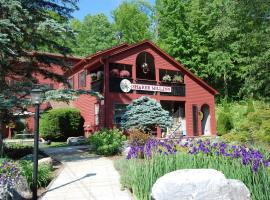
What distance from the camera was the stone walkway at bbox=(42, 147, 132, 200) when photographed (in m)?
8.51

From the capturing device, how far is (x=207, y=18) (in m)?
39.6

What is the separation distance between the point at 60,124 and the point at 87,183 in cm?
1531

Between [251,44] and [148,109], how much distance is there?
38.2 ft

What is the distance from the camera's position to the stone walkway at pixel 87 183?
8508mm

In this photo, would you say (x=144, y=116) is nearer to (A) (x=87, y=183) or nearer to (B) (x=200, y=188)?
(A) (x=87, y=183)

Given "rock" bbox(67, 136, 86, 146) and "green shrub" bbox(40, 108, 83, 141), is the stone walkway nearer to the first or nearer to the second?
"rock" bbox(67, 136, 86, 146)

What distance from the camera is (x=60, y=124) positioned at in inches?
966

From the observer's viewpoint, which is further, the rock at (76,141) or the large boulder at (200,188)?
the rock at (76,141)

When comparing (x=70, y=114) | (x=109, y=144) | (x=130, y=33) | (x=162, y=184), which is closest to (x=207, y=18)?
(x=130, y=33)

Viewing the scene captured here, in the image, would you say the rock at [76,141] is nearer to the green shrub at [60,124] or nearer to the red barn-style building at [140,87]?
the red barn-style building at [140,87]

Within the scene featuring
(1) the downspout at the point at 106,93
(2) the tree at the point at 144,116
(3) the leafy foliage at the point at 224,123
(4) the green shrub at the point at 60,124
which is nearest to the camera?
(2) the tree at the point at 144,116

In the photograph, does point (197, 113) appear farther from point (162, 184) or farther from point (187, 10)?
point (162, 184)

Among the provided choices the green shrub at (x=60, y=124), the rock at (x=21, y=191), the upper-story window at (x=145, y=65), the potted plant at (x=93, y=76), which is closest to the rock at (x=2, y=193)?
the rock at (x=21, y=191)

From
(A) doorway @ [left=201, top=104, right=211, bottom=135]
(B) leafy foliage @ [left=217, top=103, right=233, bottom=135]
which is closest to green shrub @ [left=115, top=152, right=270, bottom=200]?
(A) doorway @ [left=201, top=104, right=211, bottom=135]
